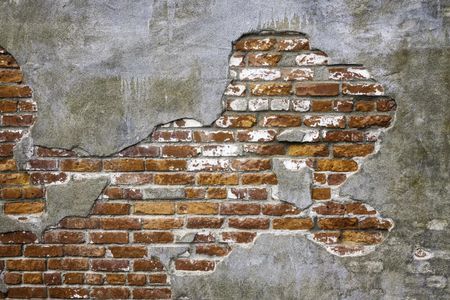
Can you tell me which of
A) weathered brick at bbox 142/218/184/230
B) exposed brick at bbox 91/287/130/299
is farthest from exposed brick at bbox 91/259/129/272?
weathered brick at bbox 142/218/184/230

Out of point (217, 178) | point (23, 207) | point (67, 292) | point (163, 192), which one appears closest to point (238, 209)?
point (217, 178)

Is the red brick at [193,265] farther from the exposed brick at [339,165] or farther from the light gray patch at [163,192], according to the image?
the exposed brick at [339,165]

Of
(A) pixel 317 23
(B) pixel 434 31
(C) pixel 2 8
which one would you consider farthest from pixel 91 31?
(B) pixel 434 31

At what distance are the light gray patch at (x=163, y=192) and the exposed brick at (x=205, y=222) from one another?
0.48ft

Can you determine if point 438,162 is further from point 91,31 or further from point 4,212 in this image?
point 4,212

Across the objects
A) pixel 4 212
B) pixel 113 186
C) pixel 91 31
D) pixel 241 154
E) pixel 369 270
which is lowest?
pixel 369 270

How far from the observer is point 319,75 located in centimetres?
223

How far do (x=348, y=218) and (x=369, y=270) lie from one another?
295 millimetres

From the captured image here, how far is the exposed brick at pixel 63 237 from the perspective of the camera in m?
2.30

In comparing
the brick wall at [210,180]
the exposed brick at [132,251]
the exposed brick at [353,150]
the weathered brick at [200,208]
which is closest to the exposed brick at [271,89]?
the brick wall at [210,180]

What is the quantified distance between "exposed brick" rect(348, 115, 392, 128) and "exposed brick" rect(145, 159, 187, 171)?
89cm

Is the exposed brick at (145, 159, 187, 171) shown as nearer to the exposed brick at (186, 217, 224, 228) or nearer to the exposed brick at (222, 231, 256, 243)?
Result: the exposed brick at (186, 217, 224, 228)

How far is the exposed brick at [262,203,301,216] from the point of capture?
7.40 ft

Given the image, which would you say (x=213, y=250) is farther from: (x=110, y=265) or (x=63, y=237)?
(x=63, y=237)
